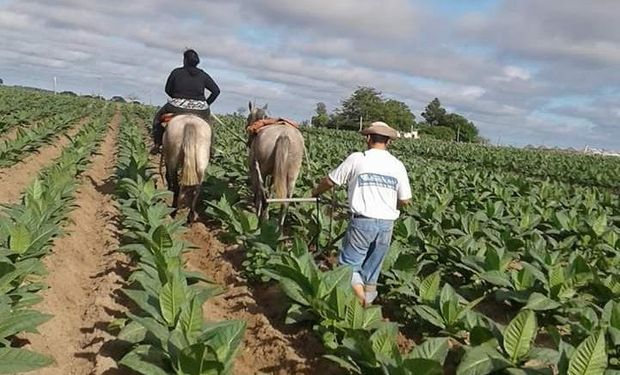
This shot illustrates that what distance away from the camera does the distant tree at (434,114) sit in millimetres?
86938

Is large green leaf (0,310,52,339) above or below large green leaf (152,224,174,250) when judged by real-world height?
below

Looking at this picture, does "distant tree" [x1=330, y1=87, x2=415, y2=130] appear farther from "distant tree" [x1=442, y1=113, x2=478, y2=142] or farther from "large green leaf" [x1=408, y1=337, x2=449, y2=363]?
"large green leaf" [x1=408, y1=337, x2=449, y2=363]

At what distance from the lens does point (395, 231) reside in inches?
308

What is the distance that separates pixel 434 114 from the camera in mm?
88000

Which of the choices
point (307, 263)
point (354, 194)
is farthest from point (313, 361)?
point (354, 194)

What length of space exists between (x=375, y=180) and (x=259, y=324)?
155cm

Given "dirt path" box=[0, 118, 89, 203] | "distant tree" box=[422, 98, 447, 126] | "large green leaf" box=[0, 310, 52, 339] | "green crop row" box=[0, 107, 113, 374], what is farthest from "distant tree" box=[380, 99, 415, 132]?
"large green leaf" box=[0, 310, 52, 339]

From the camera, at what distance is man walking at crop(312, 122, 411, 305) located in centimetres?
549

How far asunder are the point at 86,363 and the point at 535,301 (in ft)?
11.7

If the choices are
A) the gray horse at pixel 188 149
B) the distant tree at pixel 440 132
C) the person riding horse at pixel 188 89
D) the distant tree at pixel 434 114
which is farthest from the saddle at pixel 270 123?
the distant tree at pixel 434 114

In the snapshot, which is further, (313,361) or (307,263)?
(307,263)

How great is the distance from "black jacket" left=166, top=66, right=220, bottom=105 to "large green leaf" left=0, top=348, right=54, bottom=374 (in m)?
6.87

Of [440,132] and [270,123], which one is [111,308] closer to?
[270,123]

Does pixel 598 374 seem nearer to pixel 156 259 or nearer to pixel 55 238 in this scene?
pixel 156 259
